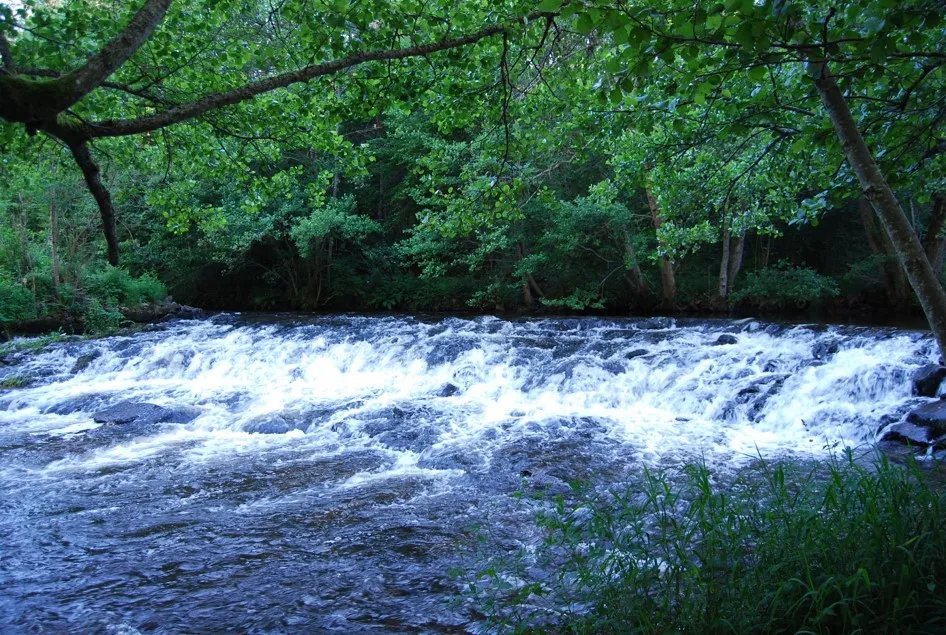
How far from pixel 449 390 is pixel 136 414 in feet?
16.7

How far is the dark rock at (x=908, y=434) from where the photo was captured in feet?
24.0

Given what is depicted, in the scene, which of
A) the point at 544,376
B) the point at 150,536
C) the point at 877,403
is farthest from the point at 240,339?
the point at 877,403

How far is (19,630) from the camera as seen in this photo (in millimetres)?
4047

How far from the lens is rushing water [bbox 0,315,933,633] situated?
4582mm

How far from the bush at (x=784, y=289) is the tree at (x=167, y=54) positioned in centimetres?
1318

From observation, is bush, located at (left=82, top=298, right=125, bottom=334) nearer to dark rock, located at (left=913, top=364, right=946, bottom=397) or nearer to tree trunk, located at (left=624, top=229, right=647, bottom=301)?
tree trunk, located at (left=624, top=229, right=647, bottom=301)

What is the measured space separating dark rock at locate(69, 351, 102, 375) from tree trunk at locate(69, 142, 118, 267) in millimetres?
11899

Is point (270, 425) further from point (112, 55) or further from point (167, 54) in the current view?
point (112, 55)

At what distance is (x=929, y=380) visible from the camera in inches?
335

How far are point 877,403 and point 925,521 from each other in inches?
253

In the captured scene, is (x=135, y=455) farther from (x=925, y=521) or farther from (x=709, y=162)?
(x=925, y=521)

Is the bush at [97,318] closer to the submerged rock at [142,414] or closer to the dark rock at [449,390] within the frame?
the submerged rock at [142,414]

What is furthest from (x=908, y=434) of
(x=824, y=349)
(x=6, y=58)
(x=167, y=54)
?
(x=167, y=54)

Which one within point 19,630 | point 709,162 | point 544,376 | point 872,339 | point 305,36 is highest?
point 305,36
